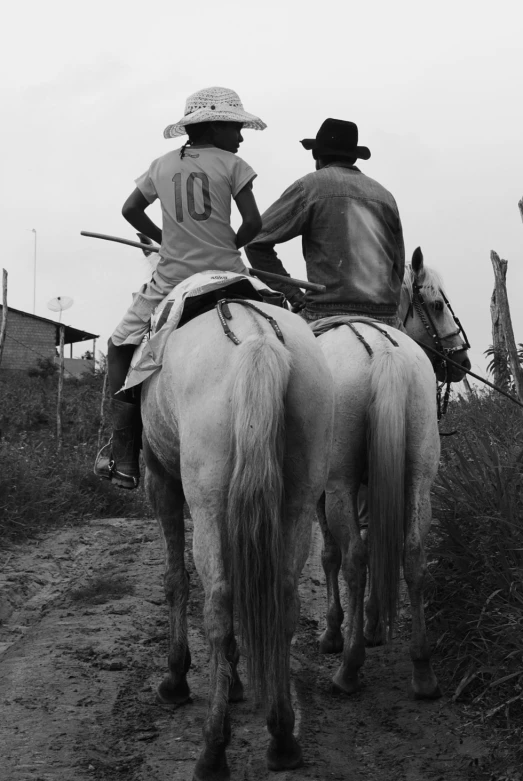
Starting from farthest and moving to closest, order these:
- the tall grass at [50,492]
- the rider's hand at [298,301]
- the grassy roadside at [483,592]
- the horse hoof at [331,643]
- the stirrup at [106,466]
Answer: the tall grass at [50,492], the rider's hand at [298,301], the horse hoof at [331,643], the stirrup at [106,466], the grassy roadside at [483,592]

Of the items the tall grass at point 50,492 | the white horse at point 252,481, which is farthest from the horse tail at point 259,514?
the tall grass at point 50,492

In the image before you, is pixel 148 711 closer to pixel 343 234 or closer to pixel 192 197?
pixel 192 197

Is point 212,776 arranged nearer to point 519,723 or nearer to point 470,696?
point 519,723

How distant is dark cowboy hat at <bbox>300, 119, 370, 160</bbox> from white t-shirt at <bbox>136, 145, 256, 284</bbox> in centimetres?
155

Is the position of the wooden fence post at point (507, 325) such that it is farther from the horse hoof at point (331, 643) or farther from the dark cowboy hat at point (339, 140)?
the horse hoof at point (331, 643)

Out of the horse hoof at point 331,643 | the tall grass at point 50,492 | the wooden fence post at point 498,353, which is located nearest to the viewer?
the horse hoof at point 331,643

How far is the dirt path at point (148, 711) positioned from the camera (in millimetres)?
3555

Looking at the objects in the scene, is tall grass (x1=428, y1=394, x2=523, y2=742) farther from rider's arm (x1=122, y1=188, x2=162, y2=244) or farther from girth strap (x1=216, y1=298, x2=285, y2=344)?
rider's arm (x1=122, y1=188, x2=162, y2=244)

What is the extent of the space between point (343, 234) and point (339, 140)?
662 mm

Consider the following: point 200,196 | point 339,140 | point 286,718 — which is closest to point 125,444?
point 200,196

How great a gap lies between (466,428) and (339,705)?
465 cm

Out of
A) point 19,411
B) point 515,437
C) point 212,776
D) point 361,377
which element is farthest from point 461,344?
point 19,411

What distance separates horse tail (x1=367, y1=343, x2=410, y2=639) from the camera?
4477 millimetres

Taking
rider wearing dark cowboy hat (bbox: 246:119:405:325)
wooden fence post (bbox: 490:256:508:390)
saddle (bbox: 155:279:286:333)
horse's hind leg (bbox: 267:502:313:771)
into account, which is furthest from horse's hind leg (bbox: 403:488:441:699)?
wooden fence post (bbox: 490:256:508:390)
